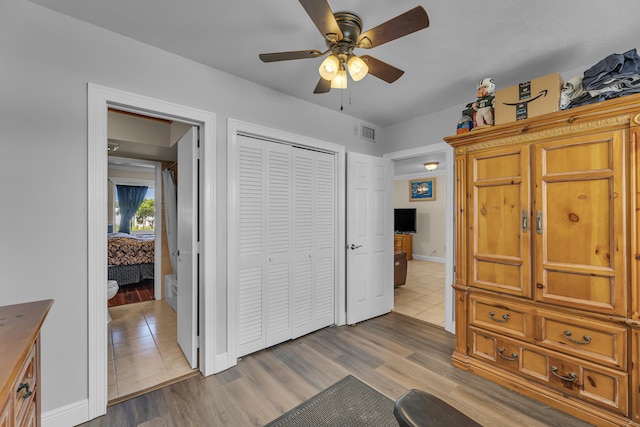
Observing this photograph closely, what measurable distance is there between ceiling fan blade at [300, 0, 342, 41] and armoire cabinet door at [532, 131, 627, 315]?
5.50 feet

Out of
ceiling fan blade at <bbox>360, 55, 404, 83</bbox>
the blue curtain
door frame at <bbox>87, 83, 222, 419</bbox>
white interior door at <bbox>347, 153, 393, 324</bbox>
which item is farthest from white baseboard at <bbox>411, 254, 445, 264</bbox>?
the blue curtain

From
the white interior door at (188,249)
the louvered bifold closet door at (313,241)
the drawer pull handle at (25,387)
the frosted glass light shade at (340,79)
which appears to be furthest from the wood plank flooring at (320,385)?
the frosted glass light shade at (340,79)

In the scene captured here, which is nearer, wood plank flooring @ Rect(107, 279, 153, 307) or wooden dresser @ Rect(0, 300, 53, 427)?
wooden dresser @ Rect(0, 300, 53, 427)

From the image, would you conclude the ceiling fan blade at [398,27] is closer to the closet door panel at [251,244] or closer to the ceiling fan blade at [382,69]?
the ceiling fan blade at [382,69]

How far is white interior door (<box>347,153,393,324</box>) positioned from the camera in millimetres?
3299

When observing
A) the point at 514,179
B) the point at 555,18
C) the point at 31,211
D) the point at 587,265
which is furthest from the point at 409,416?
the point at 555,18

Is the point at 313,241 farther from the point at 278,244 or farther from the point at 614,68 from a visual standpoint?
the point at 614,68

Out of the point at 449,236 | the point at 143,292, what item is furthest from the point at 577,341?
the point at 143,292

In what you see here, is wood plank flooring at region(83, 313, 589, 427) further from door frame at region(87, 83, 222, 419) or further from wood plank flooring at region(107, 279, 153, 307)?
wood plank flooring at region(107, 279, 153, 307)

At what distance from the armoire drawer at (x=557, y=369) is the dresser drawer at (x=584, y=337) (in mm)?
51

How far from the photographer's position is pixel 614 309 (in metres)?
1.70

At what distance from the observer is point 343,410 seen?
6.11 feet

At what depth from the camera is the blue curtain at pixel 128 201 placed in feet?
24.9

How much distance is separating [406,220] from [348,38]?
23.3ft
